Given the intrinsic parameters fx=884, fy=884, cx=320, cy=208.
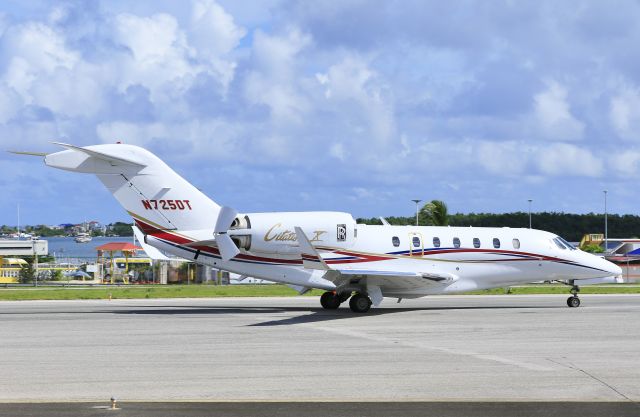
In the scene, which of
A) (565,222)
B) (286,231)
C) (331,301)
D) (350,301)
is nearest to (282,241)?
(286,231)

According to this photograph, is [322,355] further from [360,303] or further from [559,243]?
[559,243]

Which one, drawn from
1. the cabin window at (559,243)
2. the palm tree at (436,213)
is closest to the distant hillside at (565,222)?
the palm tree at (436,213)

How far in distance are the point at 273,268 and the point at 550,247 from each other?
1015cm

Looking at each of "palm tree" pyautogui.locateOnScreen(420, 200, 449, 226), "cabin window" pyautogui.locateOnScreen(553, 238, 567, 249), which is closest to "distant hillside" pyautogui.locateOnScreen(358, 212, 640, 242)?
"palm tree" pyautogui.locateOnScreen(420, 200, 449, 226)

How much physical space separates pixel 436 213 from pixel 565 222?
221 ft

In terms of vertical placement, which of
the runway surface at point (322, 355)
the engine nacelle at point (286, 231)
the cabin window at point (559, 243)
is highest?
the engine nacelle at point (286, 231)

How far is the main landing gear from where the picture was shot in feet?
90.1

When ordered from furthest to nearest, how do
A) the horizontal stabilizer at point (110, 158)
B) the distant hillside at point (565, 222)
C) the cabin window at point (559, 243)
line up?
the distant hillside at point (565, 222) < the cabin window at point (559, 243) < the horizontal stabilizer at point (110, 158)

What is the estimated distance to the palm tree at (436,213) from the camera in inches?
2574

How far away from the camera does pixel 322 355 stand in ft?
55.6

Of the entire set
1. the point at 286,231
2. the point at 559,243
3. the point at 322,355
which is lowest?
the point at 322,355

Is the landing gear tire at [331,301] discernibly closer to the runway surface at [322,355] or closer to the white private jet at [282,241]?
the white private jet at [282,241]

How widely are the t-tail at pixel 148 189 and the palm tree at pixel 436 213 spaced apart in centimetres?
3902

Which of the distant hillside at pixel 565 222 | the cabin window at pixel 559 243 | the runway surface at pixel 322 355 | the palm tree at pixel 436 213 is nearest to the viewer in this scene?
the runway surface at pixel 322 355
